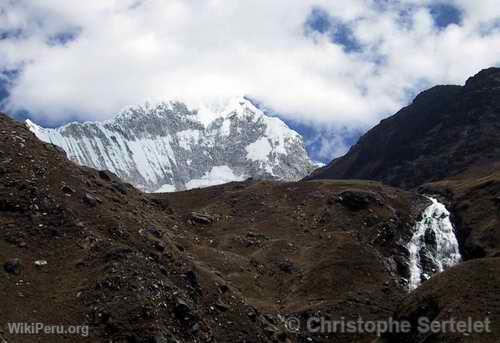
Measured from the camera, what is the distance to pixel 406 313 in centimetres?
6281

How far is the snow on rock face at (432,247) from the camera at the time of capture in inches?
3687

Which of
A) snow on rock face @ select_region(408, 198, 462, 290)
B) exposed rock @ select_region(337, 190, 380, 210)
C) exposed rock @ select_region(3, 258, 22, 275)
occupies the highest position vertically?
exposed rock @ select_region(337, 190, 380, 210)

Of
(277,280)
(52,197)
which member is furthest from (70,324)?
(277,280)

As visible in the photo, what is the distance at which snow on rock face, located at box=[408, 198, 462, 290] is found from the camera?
93.7 metres

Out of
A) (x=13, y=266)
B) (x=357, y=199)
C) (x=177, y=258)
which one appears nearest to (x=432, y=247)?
(x=357, y=199)

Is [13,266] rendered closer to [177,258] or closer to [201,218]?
[177,258]

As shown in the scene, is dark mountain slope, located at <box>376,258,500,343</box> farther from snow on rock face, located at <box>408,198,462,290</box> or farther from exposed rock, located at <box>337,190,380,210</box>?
exposed rock, located at <box>337,190,380,210</box>

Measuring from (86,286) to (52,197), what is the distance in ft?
48.2

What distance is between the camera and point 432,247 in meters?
101

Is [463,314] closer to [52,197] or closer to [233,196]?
[52,197]

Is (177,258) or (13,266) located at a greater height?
(177,258)

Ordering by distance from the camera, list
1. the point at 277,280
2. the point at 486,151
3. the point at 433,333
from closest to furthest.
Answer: the point at 433,333 < the point at 277,280 < the point at 486,151

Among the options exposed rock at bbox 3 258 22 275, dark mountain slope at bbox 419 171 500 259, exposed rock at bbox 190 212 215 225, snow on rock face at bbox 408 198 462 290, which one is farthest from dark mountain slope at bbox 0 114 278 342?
dark mountain slope at bbox 419 171 500 259

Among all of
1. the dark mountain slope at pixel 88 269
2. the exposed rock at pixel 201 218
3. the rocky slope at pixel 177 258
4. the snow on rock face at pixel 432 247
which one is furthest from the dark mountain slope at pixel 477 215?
the dark mountain slope at pixel 88 269
